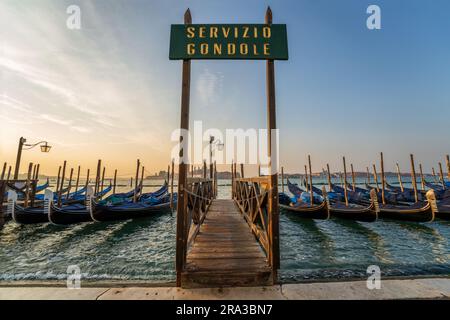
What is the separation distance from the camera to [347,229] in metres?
9.75

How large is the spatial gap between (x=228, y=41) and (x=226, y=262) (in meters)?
3.50

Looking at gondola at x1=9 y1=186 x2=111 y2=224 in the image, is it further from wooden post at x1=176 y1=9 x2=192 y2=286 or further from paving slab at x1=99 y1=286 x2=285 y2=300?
wooden post at x1=176 y1=9 x2=192 y2=286

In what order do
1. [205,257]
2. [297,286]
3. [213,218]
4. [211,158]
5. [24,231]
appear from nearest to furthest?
[297,286] < [205,257] < [213,218] < [24,231] < [211,158]

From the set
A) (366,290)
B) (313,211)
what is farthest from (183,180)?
(313,211)

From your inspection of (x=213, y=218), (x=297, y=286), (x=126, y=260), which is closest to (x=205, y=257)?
(x=297, y=286)

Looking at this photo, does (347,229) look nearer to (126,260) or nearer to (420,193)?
(126,260)

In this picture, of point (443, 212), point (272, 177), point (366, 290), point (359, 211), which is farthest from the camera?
point (443, 212)

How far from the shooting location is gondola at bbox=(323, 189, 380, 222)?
979 centimetres

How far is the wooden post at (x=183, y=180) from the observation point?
2.91 metres

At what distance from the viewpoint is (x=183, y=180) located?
9.68ft

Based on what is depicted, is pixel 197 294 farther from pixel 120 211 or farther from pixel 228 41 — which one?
pixel 120 211

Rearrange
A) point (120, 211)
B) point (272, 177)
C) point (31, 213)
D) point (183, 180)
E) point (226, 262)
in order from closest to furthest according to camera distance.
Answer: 1. point (183, 180)
2. point (272, 177)
3. point (226, 262)
4. point (31, 213)
5. point (120, 211)

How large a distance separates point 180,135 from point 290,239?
24.5 ft

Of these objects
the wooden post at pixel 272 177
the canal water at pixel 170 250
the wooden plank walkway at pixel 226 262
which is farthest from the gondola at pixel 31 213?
the wooden post at pixel 272 177
